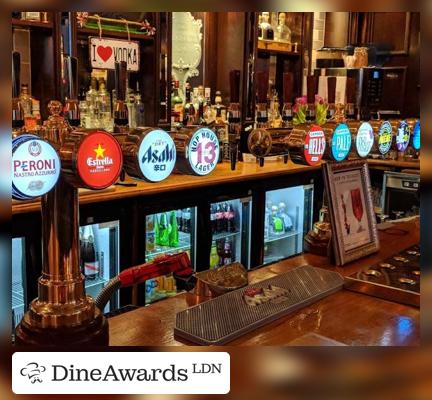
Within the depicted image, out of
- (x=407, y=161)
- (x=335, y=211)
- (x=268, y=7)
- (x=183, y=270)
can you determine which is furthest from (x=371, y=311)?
(x=407, y=161)

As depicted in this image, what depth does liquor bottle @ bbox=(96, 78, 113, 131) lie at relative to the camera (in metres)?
3.35

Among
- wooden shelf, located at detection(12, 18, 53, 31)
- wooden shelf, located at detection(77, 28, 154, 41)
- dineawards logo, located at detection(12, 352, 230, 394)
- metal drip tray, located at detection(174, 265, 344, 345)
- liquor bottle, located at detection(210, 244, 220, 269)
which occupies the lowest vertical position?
liquor bottle, located at detection(210, 244, 220, 269)

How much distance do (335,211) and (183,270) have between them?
0.53 m

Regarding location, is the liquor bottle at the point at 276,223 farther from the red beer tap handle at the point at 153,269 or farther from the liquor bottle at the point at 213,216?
the red beer tap handle at the point at 153,269

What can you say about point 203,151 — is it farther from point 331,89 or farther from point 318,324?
point 331,89

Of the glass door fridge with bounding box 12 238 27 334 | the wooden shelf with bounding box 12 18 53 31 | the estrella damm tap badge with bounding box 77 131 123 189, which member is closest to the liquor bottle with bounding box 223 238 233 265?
the glass door fridge with bounding box 12 238 27 334

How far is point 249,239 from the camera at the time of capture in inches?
156

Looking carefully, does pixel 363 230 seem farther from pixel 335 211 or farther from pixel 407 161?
pixel 407 161

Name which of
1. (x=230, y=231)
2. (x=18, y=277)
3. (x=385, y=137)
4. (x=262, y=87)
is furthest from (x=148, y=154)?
(x=230, y=231)

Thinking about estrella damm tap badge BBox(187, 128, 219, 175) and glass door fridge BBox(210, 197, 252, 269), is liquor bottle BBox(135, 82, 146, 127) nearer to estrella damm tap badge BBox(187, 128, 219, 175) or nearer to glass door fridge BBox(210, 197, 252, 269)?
glass door fridge BBox(210, 197, 252, 269)

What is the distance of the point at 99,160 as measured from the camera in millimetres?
902

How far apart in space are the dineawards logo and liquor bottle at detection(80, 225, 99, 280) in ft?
8.05

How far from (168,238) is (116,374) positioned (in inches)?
117

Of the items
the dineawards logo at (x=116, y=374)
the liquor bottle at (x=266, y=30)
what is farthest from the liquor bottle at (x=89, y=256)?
the liquor bottle at (x=266, y=30)
